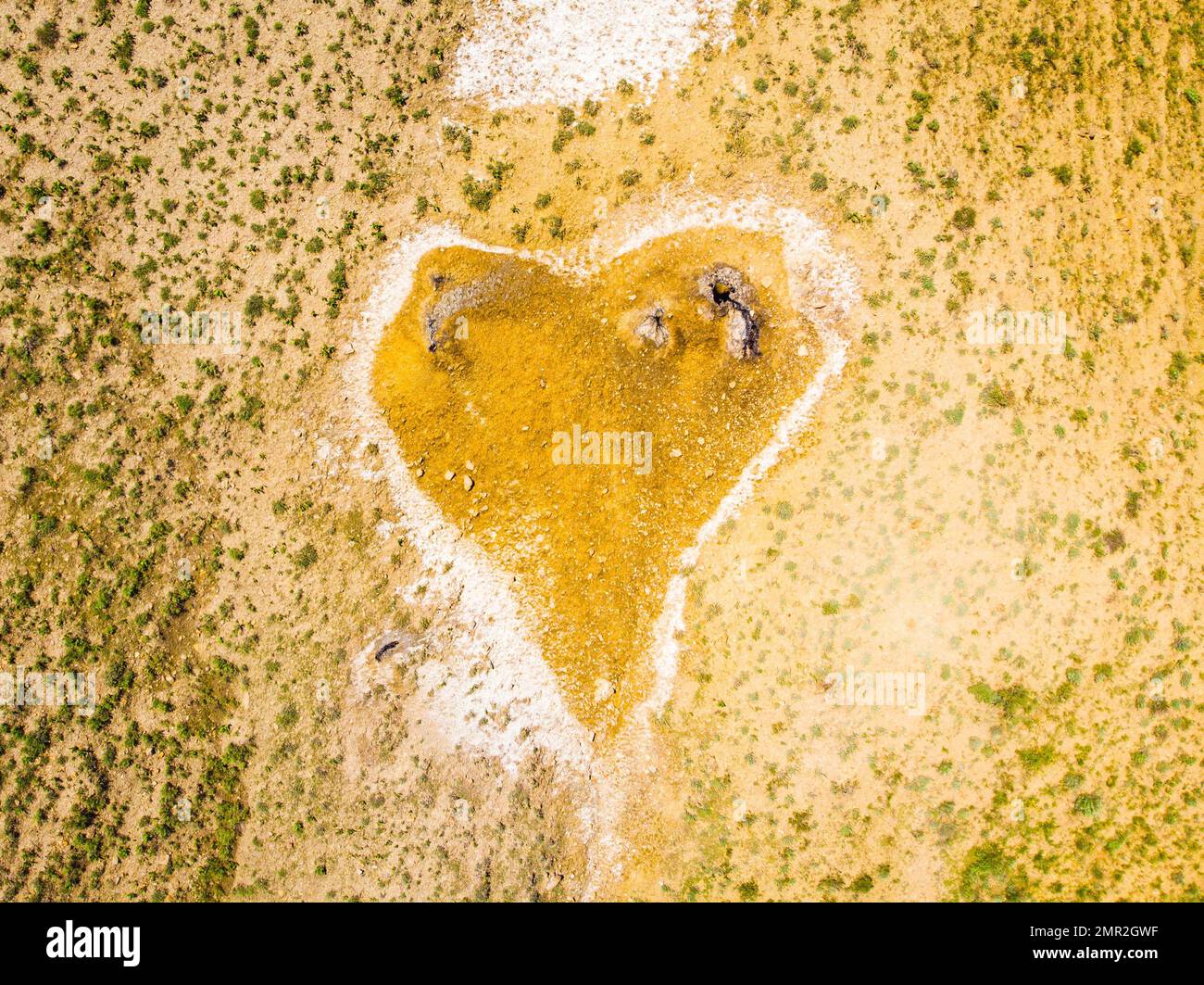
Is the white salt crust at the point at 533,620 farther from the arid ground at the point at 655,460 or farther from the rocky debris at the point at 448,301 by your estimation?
the rocky debris at the point at 448,301

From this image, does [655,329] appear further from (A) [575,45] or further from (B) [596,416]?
(A) [575,45]

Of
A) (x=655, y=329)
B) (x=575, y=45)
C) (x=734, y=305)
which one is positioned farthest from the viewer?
(x=575, y=45)

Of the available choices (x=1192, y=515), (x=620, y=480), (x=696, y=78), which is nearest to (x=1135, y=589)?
(x=1192, y=515)

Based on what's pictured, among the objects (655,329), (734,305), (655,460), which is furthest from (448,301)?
(734,305)

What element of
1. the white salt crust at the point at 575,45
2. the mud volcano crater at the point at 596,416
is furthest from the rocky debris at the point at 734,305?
the white salt crust at the point at 575,45

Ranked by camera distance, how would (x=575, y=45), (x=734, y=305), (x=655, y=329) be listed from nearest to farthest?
(x=655, y=329) < (x=734, y=305) < (x=575, y=45)

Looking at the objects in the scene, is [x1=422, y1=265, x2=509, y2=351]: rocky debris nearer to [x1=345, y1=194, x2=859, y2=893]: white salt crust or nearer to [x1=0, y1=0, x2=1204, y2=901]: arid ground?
[x1=345, y1=194, x2=859, y2=893]: white salt crust

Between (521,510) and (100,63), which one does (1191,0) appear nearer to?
(521,510)
